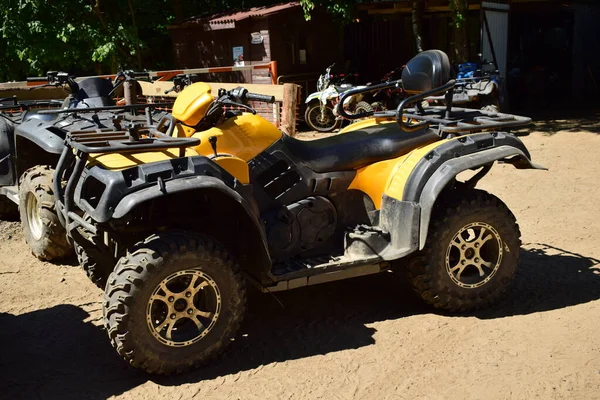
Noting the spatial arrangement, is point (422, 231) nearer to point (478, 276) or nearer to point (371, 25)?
point (478, 276)

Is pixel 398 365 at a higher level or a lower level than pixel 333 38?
lower

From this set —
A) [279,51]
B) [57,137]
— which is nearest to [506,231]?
[57,137]

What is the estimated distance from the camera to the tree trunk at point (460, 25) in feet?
47.6

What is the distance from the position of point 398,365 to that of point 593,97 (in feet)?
60.3

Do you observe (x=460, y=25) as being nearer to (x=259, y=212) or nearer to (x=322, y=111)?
(x=322, y=111)

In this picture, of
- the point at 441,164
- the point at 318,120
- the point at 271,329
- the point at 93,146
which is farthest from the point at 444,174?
the point at 318,120

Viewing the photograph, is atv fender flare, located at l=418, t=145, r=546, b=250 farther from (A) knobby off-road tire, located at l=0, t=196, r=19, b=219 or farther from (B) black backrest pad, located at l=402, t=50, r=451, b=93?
(A) knobby off-road tire, located at l=0, t=196, r=19, b=219

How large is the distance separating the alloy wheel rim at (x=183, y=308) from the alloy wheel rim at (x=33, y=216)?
2785 mm

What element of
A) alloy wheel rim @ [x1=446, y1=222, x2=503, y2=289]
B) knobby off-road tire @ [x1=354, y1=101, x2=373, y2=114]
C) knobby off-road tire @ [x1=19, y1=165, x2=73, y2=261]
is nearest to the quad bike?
Answer: knobby off-road tire @ [x1=19, y1=165, x2=73, y2=261]

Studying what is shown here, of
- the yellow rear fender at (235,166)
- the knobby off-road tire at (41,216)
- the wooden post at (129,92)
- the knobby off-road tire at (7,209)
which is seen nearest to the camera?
the yellow rear fender at (235,166)

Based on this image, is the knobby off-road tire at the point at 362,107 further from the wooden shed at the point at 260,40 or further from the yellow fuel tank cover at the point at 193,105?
the yellow fuel tank cover at the point at 193,105

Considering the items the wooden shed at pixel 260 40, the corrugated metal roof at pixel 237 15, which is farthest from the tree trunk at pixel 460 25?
the corrugated metal roof at pixel 237 15

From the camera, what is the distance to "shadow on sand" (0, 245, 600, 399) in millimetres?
3953

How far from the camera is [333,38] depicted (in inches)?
698
